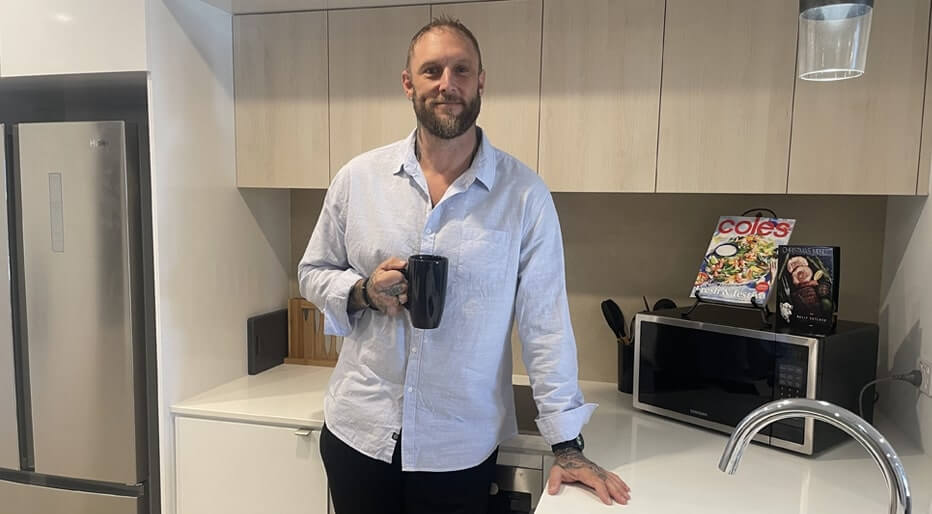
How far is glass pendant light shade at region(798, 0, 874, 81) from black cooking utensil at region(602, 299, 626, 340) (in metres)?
1.05

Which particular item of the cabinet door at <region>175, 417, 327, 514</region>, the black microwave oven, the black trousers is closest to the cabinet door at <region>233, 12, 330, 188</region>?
the cabinet door at <region>175, 417, 327, 514</region>

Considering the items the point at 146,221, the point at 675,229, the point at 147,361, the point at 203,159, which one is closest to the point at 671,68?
the point at 675,229

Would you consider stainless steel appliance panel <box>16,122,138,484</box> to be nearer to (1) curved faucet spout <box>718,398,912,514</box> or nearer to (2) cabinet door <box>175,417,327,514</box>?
(2) cabinet door <box>175,417,327,514</box>

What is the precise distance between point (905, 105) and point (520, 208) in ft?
3.29

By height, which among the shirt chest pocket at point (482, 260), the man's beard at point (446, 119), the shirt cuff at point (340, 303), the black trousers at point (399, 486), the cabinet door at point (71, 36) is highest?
the cabinet door at point (71, 36)

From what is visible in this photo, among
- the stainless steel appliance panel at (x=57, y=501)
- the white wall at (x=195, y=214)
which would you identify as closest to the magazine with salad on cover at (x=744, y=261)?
the white wall at (x=195, y=214)

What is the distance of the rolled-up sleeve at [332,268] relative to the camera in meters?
1.39

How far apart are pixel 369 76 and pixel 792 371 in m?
1.38

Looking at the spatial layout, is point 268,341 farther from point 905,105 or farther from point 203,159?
point 905,105

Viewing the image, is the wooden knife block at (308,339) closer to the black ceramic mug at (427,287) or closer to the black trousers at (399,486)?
the black trousers at (399,486)

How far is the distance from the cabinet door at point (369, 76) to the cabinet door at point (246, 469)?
2.78ft

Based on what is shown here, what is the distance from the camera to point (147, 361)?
1816 mm

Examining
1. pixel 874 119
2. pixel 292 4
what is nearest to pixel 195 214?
pixel 292 4

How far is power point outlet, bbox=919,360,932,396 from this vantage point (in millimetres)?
1490
